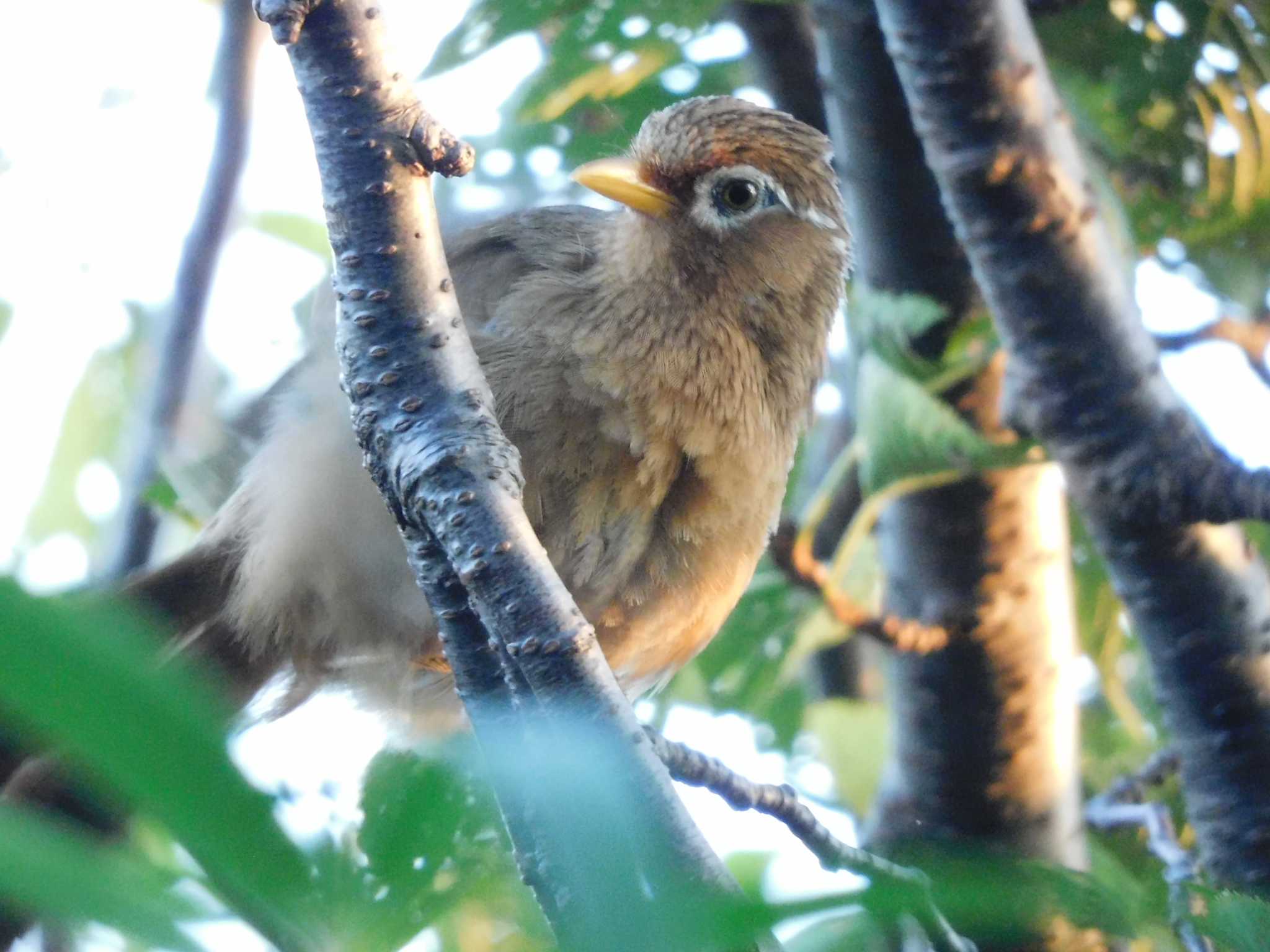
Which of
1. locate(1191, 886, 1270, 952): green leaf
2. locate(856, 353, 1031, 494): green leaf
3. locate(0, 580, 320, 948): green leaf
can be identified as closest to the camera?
locate(0, 580, 320, 948): green leaf

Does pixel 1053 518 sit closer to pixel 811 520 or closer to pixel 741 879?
pixel 811 520

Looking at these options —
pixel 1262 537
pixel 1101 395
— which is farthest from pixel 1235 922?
pixel 1262 537

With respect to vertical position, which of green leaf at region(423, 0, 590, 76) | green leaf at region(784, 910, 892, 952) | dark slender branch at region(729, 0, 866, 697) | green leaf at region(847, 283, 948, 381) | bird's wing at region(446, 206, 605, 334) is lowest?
green leaf at region(784, 910, 892, 952)

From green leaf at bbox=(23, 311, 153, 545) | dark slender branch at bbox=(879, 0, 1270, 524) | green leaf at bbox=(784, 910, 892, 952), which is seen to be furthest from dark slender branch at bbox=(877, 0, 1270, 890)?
green leaf at bbox=(23, 311, 153, 545)

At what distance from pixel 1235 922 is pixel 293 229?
297 cm

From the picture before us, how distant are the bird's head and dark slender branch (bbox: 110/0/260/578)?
925 mm

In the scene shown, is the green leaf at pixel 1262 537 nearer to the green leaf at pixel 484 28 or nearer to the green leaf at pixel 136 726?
the green leaf at pixel 484 28

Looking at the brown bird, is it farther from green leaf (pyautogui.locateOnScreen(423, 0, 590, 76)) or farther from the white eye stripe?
green leaf (pyautogui.locateOnScreen(423, 0, 590, 76))

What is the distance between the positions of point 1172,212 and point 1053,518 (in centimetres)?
72

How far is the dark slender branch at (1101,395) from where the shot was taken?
2.20 metres

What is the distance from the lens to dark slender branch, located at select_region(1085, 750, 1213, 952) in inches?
58.9

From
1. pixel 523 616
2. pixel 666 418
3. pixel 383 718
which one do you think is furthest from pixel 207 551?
pixel 523 616

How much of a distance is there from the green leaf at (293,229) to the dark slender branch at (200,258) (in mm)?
505

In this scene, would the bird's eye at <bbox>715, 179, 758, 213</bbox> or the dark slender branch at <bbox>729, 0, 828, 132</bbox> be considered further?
the dark slender branch at <bbox>729, 0, 828, 132</bbox>
